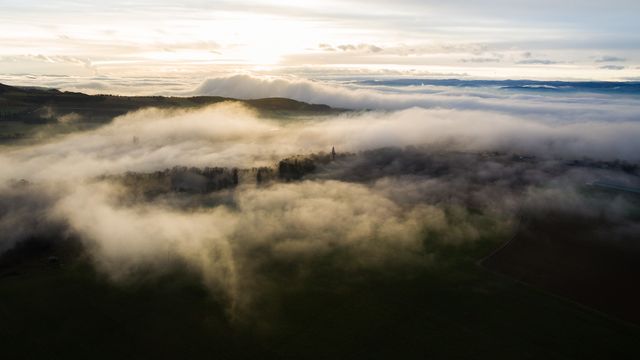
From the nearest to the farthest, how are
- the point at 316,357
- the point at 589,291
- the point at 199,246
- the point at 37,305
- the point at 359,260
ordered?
the point at 316,357
the point at 37,305
the point at 589,291
the point at 359,260
the point at 199,246

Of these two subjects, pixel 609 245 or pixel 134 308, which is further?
pixel 609 245

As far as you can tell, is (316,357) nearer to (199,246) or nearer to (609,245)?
(199,246)

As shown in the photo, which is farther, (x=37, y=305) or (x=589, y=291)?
(x=589, y=291)

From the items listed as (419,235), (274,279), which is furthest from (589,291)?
(274,279)

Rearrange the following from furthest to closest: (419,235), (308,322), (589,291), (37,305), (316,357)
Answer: (419,235) → (589,291) → (37,305) → (308,322) → (316,357)

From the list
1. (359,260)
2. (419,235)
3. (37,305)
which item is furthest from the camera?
(419,235)

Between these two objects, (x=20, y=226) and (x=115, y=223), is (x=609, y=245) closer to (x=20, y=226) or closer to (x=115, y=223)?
(x=115, y=223)

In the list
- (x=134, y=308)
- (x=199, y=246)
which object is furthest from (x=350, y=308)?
(x=199, y=246)

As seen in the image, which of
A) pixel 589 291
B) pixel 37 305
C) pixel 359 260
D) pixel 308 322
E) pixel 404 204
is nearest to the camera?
pixel 308 322
